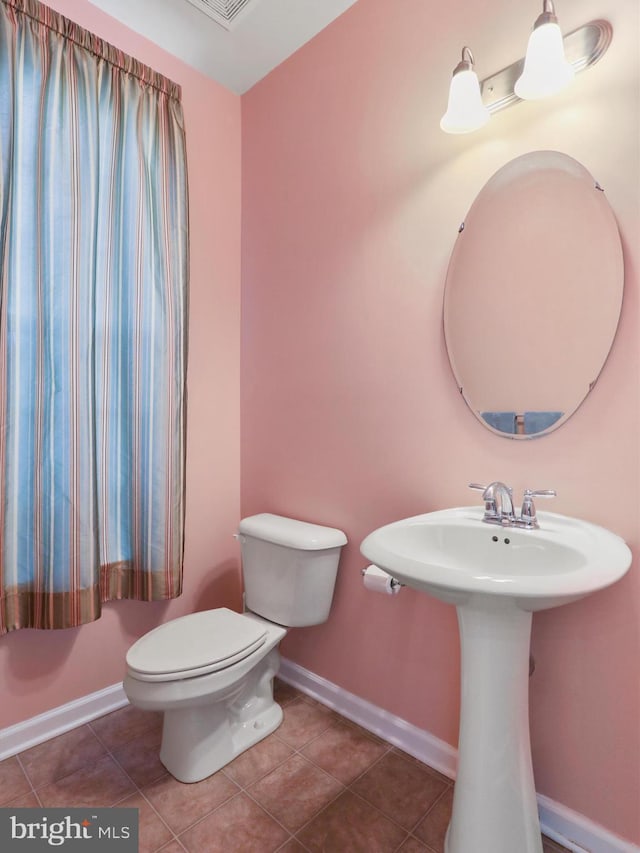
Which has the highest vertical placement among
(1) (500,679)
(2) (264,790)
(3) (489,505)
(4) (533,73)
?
(4) (533,73)

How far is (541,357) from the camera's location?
1.27 meters

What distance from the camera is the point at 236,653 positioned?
1429 mm

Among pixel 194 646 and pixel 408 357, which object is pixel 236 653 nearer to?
pixel 194 646

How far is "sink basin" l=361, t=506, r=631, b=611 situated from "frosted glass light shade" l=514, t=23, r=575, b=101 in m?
1.08

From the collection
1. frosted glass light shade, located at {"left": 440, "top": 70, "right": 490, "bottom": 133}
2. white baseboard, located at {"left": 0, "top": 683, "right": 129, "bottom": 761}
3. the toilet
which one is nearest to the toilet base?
the toilet

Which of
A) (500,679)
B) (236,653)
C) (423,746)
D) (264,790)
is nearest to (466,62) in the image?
(500,679)

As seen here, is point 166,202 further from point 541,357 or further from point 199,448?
point 541,357

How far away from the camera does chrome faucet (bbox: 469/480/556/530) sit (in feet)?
3.83

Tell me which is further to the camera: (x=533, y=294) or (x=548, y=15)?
(x=533, y=294)

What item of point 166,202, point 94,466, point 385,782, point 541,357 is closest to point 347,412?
point 541,357

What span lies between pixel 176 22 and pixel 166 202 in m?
0.67

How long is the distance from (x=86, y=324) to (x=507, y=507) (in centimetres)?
148

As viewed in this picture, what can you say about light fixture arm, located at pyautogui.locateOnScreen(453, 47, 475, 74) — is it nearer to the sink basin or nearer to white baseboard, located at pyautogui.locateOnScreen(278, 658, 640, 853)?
the sink basin

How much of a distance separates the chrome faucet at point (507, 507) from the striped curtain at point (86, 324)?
1188 mm
